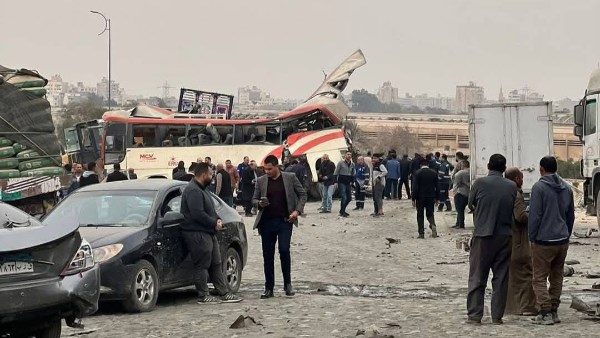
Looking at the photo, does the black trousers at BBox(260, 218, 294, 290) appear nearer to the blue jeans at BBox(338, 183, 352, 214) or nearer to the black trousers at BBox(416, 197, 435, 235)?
the black trousers at BBox(416, 197, 435, 235)

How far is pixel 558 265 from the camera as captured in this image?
A: 11875 mm

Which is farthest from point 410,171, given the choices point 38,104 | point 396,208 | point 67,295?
point 67,295

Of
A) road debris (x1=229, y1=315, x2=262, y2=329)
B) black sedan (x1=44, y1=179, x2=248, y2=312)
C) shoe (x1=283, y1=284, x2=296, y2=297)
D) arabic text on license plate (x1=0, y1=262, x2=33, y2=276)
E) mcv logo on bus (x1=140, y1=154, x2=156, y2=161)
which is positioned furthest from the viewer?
mcv logo on bus (x1=140, y1=154, x2=156, y2=161)

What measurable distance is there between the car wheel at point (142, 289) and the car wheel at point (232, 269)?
160 centimetres

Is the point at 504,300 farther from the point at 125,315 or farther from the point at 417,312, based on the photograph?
the point at 125,315

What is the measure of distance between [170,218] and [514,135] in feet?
48.3

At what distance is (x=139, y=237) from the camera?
13.2 m

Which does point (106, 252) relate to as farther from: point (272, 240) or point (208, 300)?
point (272, 240)

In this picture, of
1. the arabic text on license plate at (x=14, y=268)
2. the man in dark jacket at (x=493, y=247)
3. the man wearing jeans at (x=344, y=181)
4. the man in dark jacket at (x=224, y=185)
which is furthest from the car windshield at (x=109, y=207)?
the man wearing jeans at (x=344, y=181)

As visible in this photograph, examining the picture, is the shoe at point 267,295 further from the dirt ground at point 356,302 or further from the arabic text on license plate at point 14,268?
the arabic text on license plate at point 14,268

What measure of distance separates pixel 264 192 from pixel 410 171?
86.5 ft

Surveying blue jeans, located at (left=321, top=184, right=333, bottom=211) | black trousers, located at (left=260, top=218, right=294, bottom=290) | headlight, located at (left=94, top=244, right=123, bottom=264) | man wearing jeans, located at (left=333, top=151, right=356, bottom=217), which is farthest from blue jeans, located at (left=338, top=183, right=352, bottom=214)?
headlight, located at (left=94, top=244, right=123, bottom=264)

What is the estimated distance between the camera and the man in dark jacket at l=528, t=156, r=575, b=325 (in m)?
11.6

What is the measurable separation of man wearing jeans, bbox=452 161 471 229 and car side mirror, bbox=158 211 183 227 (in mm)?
A: 14022
